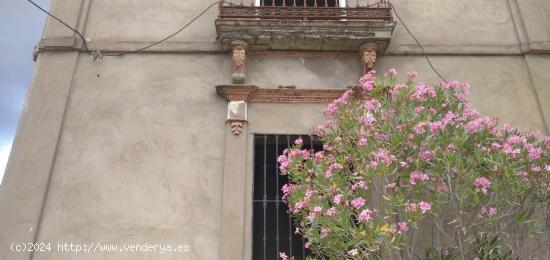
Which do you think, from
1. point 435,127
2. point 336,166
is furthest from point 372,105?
point 336,166

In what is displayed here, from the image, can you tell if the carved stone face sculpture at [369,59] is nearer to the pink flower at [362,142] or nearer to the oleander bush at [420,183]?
the oleander bush at [420,183]

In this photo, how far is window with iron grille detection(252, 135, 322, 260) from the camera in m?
6.75

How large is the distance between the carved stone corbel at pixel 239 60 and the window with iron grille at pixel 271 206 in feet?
2.90

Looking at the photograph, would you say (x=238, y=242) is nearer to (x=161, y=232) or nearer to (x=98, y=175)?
(x=161, y=232)

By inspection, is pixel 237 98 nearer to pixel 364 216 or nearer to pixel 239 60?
pixel 239 60

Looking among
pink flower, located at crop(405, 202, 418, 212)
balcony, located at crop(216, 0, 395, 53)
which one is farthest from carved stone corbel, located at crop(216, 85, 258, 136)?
pink flower, located at crop(405, 202, 418, 212)

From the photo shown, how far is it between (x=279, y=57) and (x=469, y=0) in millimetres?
3357

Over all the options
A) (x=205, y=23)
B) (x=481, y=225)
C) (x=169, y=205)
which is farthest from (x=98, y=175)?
(x=481, y=225)

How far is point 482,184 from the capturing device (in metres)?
4.92

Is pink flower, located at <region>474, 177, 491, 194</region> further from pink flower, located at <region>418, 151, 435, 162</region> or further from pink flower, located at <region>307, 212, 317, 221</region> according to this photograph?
pink flower, located at <region>307, 212, 317, 221</region>

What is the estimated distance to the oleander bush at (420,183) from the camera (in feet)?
16.2

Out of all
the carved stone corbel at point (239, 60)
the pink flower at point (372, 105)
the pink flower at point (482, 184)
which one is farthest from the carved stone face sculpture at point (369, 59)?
the pink flower at point (482, 184)

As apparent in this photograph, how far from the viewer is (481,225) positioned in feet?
16.9

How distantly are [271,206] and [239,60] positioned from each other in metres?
2.20
